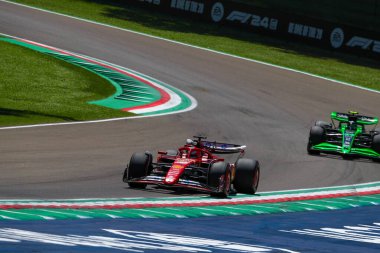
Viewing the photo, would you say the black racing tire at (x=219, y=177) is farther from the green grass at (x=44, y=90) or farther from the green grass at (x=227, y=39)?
the green grass at (x=227, y=39)

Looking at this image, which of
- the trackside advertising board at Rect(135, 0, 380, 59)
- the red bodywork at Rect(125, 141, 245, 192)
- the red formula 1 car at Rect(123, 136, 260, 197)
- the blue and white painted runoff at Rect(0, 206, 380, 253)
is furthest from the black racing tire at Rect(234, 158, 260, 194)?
the trackside advertising board at Rect(135, 0, 380, 59)

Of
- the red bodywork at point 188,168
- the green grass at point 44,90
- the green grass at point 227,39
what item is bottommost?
the green grass at point 44,90

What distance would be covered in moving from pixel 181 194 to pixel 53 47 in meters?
21.1

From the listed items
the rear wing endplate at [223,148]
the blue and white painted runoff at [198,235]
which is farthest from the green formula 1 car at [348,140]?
the blue and white painted runoff at [198,235]

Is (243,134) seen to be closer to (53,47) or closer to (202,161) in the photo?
(202,161)

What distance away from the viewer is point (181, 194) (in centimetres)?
1428

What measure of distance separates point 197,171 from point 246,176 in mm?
804

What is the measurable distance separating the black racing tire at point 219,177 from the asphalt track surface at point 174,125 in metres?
0.64

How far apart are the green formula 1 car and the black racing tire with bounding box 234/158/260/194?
5.90 metres

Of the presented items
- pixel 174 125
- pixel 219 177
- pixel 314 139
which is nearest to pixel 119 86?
pixel 174 125

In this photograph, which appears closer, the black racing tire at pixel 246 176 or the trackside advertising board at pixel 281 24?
the black racing tire at pixel 246 176

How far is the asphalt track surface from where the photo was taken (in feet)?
49.3

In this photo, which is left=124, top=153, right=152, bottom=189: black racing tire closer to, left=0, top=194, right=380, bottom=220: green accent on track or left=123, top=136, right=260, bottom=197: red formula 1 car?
left=123, top=136, right=260, bottom=197: red formula 1 car

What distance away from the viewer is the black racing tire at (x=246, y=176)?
576 inches
